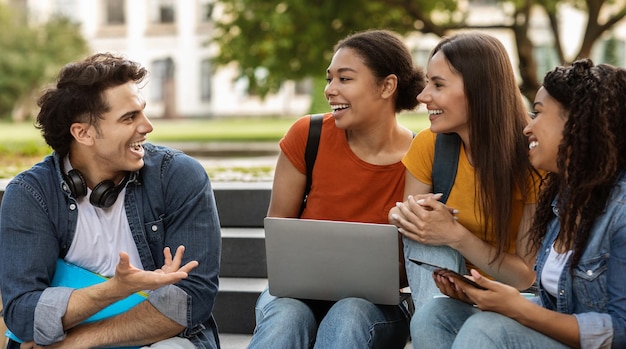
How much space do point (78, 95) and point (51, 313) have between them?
2.18ft

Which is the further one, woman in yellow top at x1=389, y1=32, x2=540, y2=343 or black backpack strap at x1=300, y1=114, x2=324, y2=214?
black backpack strap at x1=300, y1=114, x2=324, y2=214

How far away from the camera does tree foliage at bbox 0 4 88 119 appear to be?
3172 centimetres

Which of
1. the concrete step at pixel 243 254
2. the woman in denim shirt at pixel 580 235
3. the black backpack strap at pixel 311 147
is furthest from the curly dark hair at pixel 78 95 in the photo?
the concrete step at pixel 243 254

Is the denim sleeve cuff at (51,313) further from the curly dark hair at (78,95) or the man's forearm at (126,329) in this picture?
the curly dark hair at (78,95)

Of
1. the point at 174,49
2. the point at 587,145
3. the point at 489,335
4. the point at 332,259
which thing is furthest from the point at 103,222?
the point at 174,49

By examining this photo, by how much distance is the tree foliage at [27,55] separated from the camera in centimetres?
3172

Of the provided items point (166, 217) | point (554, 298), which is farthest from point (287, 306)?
point (554, 298)

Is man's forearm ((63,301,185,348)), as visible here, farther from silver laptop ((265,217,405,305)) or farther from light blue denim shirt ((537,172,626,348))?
light blue denim shirt ((537,172,626,348))

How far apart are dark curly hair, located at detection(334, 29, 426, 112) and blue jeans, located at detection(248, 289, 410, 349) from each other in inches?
32.0

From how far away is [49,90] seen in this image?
9.20ft

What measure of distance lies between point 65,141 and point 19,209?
0.26 meters

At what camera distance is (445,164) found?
3.04 metres

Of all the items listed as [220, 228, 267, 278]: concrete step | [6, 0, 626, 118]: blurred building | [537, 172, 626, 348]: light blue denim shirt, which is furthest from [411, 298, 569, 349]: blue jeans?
[6, 0, 626, 118]: blurred building

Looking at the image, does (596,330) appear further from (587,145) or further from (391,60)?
(391,60)
